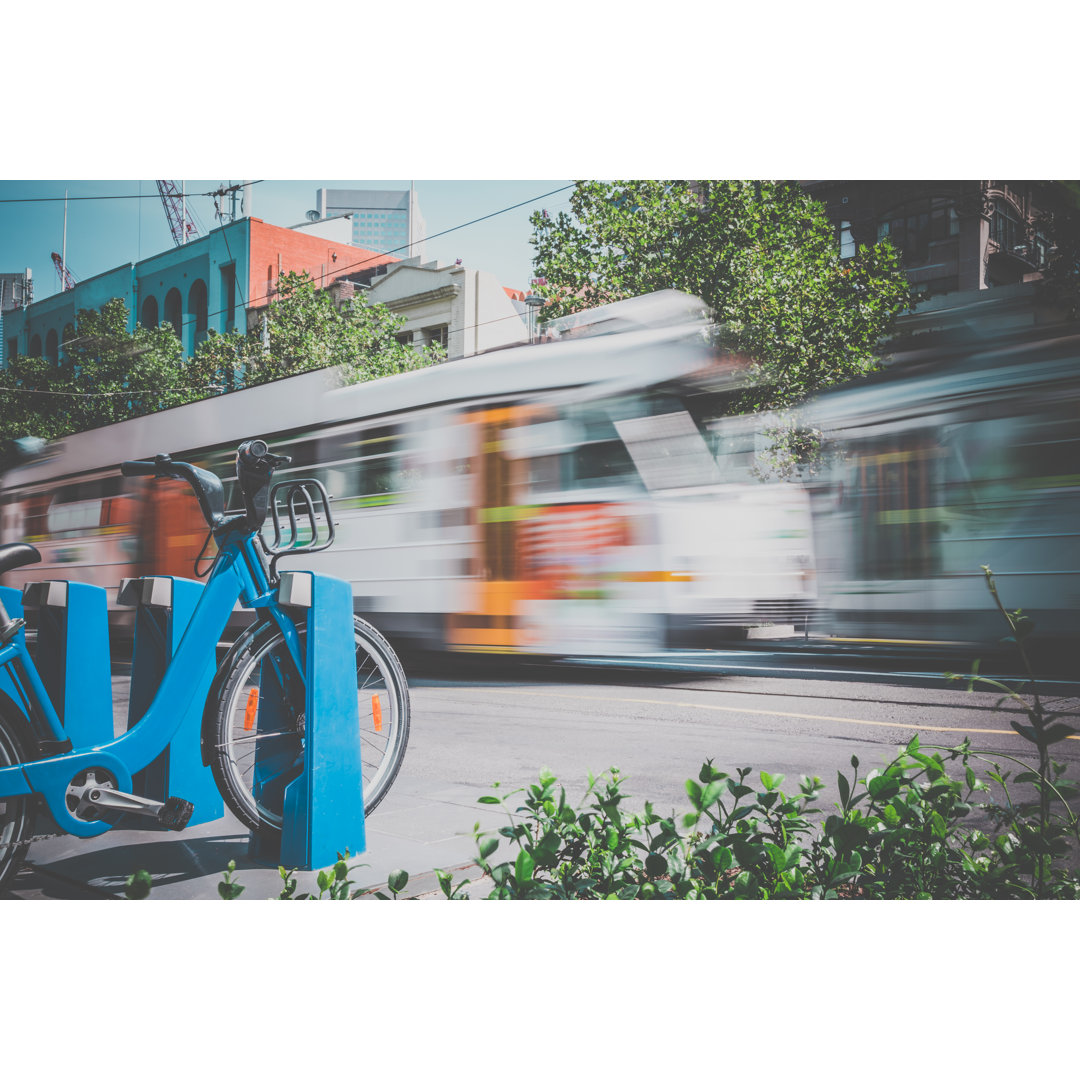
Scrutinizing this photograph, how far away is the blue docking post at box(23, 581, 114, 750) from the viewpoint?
113 inches

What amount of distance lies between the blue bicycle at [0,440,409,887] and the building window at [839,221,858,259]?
2018mm

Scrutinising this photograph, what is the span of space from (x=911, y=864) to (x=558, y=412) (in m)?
1.95

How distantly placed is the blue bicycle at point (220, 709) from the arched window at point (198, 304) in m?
0.90

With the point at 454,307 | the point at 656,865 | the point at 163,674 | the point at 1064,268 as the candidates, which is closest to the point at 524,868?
the point at 656,865

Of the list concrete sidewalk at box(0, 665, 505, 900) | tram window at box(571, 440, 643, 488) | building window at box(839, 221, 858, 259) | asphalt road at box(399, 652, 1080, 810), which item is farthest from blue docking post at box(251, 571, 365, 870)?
building window at box(839, 221, 858, 259)

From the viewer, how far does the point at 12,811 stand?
2.58m

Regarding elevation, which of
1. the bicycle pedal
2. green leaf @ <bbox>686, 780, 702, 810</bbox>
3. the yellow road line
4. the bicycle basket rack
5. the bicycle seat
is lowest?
the bicycle pedal

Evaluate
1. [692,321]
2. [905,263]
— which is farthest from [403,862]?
[905,263]

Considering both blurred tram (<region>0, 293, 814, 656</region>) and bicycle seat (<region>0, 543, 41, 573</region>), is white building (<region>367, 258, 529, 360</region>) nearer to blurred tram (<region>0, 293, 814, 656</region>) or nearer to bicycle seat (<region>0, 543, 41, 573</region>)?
blurred tram (<region>0, 293, 814, 656</region>)

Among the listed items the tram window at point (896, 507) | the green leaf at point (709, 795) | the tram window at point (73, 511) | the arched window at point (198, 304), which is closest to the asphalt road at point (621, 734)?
the tram window at point (896, 507)

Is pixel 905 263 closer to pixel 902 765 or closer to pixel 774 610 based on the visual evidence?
pixel 774 610

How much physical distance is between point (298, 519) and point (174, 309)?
101 centimetres

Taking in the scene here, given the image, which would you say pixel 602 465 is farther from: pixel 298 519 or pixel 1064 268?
pixel 1064 268

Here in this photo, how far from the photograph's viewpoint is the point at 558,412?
3570 millimetres
